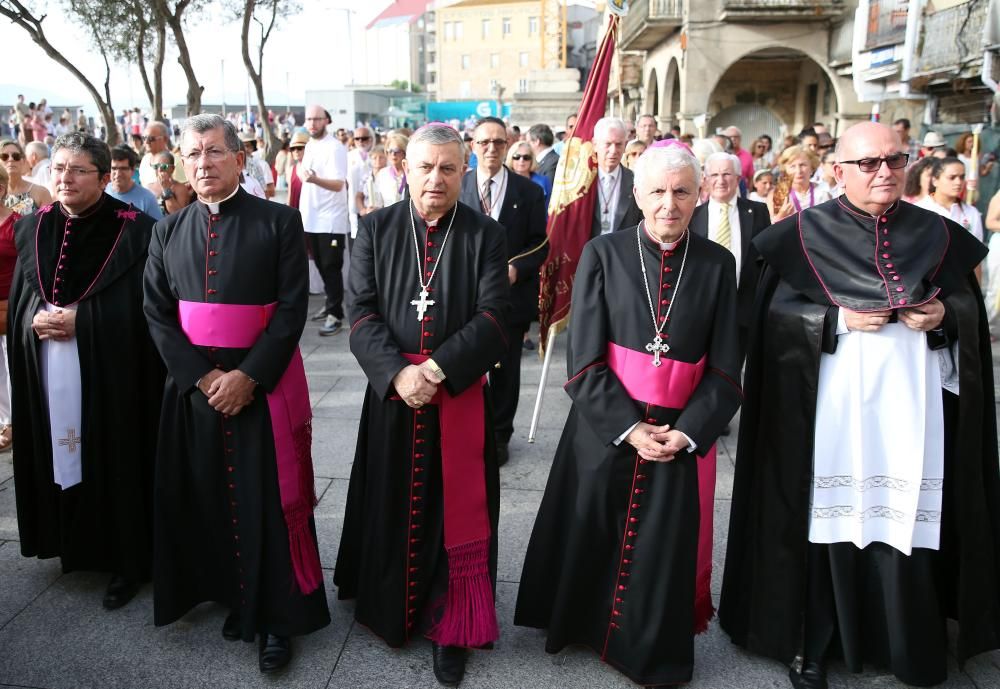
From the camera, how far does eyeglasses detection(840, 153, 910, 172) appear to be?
2.65m

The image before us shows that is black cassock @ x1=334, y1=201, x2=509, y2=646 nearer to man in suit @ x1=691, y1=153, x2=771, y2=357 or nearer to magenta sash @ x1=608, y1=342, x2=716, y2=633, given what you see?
magenta sash @ x1=608, y1=342, x2=716, y2=633

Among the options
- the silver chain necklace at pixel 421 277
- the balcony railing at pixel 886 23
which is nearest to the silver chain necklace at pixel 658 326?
the silver chain necklace at pixel 421 277

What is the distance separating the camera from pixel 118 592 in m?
3.33

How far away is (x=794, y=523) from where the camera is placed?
2.88m

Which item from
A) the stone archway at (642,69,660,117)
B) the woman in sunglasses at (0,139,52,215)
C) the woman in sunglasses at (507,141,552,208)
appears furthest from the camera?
the stone archway at (642,69,660,117)

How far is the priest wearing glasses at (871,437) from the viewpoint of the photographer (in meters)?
2.73

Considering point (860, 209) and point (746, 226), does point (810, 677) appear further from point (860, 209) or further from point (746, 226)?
point (746, 226)

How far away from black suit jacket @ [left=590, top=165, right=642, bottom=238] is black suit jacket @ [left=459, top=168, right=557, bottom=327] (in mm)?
441

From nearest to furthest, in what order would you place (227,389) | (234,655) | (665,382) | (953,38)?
1. (665,382)
2. (227,389)
3. (234,655)
4. (953,38)

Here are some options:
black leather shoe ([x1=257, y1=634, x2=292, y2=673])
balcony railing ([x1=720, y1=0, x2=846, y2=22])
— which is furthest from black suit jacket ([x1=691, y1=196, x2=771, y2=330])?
balcony railing ([x1=720, y1=0, x2=846, y2=22])

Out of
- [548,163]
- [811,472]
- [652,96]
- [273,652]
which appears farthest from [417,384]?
[652,96]

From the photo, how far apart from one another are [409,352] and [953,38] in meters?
15.3

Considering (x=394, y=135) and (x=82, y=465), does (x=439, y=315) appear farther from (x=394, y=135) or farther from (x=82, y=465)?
(x=394, y=135)

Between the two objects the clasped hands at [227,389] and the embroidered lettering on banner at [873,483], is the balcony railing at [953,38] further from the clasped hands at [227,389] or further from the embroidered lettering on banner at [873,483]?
the clasped hands at [227,389]
